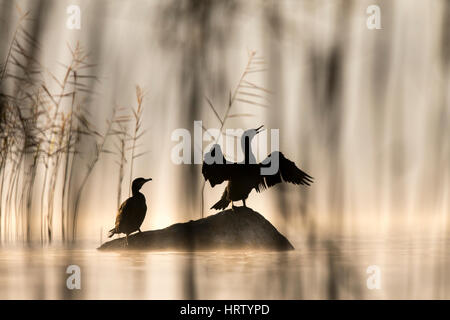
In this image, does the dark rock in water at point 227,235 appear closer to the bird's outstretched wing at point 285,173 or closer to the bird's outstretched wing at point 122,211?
the bird's outstretched wing at point 122,211

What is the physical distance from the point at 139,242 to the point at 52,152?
0.74 m

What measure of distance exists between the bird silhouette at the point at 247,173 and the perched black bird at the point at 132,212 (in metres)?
0.18

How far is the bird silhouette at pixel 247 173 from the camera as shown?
131 cm

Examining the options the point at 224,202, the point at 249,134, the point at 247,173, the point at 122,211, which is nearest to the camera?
the point at 249,134

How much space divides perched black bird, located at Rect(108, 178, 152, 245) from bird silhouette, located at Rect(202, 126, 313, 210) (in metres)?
0.18

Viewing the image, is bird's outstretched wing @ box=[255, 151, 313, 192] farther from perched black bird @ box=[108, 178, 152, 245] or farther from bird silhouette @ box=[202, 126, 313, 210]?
perched black bird @ box=[108, 178, 152, 245]

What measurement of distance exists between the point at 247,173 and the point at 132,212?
426 millimetres

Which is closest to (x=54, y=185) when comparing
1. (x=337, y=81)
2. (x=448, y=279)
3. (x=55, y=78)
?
(x=55, y=78)

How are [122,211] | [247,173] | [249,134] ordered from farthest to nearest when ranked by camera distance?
[247,173] < [122,211] < [249,134]

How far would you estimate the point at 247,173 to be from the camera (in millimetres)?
1847

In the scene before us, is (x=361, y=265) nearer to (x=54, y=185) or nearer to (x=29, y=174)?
(x=54, y=185)

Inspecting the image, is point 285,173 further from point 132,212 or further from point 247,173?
point 132,212

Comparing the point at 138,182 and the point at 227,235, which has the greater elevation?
the point at 138,182

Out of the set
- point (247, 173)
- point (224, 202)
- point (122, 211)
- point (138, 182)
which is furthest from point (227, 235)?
point (138, 182)
